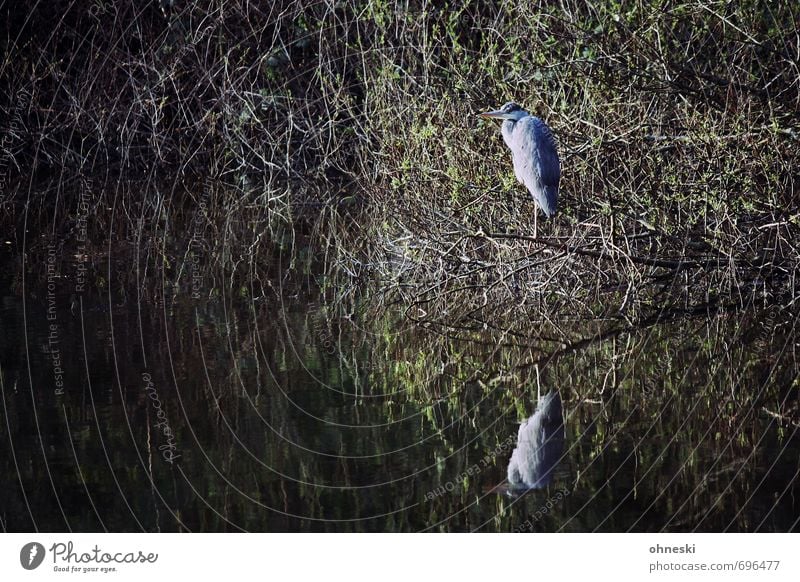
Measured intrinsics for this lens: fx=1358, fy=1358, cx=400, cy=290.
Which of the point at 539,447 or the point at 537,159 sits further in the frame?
the point at 537,159

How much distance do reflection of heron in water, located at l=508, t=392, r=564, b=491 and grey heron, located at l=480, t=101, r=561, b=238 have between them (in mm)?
1330

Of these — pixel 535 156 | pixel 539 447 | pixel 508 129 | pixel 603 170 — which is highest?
pixel 508 129

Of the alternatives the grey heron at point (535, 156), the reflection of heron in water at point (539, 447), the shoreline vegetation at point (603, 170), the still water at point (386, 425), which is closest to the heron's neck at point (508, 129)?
the grey heron at point (535, 156)

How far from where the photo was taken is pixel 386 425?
16.9 feet

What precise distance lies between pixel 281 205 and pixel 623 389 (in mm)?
7701

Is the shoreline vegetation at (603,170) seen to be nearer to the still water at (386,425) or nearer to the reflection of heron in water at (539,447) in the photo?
the still water at (386,425)

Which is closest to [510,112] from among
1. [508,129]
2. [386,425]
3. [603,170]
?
[508,129]

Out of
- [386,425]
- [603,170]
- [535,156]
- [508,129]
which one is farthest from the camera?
[603,170]

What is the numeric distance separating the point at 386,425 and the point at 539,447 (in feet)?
2.08

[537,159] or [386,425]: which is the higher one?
[537,159]

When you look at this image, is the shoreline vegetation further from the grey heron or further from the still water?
the still water

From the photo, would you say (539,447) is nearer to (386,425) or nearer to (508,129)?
(386,425)
